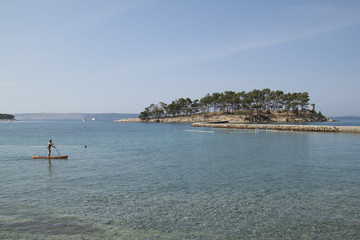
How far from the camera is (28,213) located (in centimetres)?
1348

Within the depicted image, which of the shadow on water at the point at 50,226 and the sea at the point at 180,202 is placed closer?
the shadow on water at the point at 50,226

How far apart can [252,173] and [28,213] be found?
17.4m

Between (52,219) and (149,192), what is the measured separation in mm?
6191

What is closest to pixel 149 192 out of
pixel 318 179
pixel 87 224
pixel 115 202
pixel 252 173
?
pixel 115 202

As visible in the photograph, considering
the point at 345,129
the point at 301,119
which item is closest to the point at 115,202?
the point at 345,129

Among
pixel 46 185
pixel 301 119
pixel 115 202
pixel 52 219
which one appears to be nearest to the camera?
pixel 52 219

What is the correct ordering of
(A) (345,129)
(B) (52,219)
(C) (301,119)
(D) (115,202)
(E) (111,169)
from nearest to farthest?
(B) (52,219), (D) (115,202), (E) (111,169), (A) (345,129), (C) (301,119)

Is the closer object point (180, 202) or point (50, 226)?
point (50, 226)

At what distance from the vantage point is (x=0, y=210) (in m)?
13.9

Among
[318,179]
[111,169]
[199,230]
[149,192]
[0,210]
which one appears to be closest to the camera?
[199,230]

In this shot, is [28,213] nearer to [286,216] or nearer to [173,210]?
[173,210]

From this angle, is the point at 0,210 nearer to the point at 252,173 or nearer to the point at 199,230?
the point at 199,230

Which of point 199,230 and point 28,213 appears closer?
point 199,230

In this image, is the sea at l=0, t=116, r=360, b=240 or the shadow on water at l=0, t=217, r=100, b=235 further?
the sea at l=0, t=116, r=360, b=240
